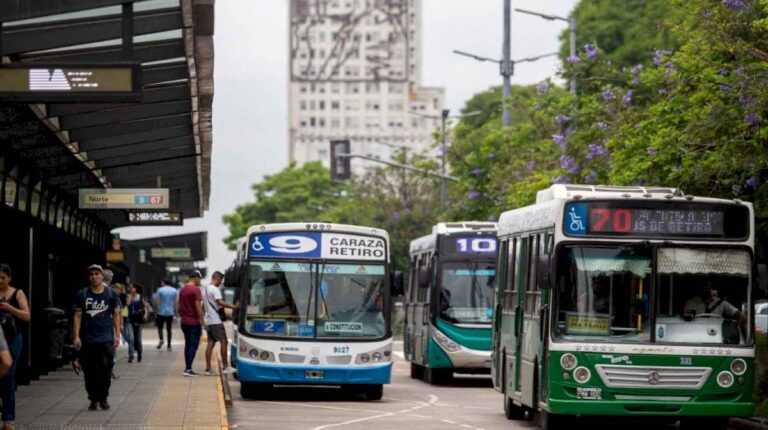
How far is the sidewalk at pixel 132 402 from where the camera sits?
18.7 metres

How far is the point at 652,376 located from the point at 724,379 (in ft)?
2.52

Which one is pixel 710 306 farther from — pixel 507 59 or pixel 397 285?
pixel 507 59

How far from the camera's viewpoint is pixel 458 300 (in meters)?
31.3

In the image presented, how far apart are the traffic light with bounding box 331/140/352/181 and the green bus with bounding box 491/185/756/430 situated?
1292 inches

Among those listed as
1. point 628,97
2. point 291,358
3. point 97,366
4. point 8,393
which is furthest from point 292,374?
point 8,393

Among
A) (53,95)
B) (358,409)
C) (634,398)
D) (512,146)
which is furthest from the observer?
(512,146)

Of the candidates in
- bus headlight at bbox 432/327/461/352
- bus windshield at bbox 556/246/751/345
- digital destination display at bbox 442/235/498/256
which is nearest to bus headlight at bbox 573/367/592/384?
bus windshield at bbox 556/246/751/345

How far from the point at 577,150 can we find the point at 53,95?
1992cm

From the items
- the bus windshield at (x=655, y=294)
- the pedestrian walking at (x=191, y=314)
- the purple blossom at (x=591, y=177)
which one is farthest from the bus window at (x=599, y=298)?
the purple blossom at (x=591, y=177)

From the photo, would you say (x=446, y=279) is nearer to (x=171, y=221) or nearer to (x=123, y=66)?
(x=171, y=221)

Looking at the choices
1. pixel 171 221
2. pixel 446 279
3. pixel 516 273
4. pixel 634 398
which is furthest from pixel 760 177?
pixel 171 221

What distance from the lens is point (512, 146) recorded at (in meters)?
48.6

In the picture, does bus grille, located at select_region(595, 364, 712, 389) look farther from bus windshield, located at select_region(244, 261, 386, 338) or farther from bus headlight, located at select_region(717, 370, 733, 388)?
bus windshield, located at select_region(244, 261, 386, 338)

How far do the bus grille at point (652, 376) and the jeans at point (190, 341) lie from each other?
41.7ft
